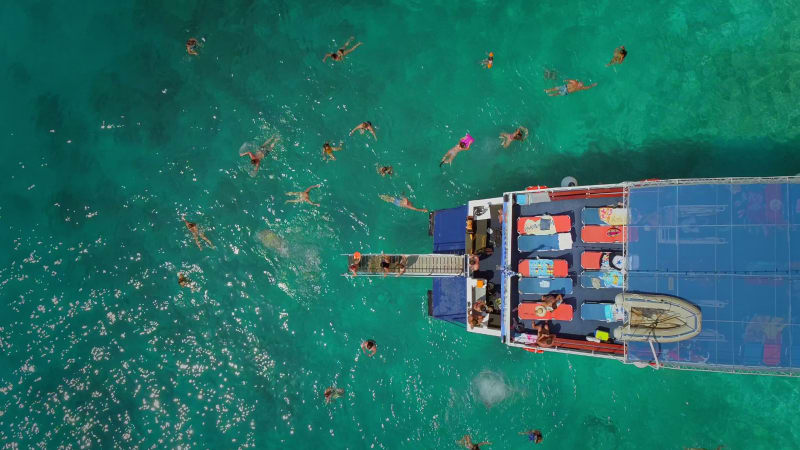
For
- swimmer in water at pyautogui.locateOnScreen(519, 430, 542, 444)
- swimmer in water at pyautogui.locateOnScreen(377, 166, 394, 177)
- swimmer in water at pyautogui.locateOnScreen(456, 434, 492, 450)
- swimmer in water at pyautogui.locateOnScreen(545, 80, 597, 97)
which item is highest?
swimmer in water at pyautogui.locateOnScreen(545, 80, 597, 97)

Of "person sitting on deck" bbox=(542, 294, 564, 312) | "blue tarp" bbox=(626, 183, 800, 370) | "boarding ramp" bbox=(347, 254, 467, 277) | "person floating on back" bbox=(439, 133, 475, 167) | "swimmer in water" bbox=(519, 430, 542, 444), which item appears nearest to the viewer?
"blue tarp" bbox=(626, 183, 800, 370)

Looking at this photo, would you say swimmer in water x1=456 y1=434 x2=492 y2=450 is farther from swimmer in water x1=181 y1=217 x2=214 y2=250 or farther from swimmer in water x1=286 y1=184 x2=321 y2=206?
swimmer in water x1=181 y1=217 x2=214 y2=250

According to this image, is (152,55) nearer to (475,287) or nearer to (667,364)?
(475,287)

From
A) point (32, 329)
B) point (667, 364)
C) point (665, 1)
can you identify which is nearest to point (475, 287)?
point (667, 364)

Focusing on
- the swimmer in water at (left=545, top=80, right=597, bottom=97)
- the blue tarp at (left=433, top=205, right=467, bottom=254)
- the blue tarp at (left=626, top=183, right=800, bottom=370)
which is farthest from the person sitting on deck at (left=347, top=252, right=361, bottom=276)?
the swimmer in water at (left=545, top=80, right=597, bottom=97)

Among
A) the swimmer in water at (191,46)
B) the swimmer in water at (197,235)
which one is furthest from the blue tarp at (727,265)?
the swimmer in water at (191,46)

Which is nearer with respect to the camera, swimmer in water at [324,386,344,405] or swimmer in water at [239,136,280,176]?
swimmer in water at [324,386,344,405]

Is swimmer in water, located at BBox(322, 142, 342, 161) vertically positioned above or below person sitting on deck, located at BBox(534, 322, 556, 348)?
above

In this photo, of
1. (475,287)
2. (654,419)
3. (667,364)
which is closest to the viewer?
(667,364)
